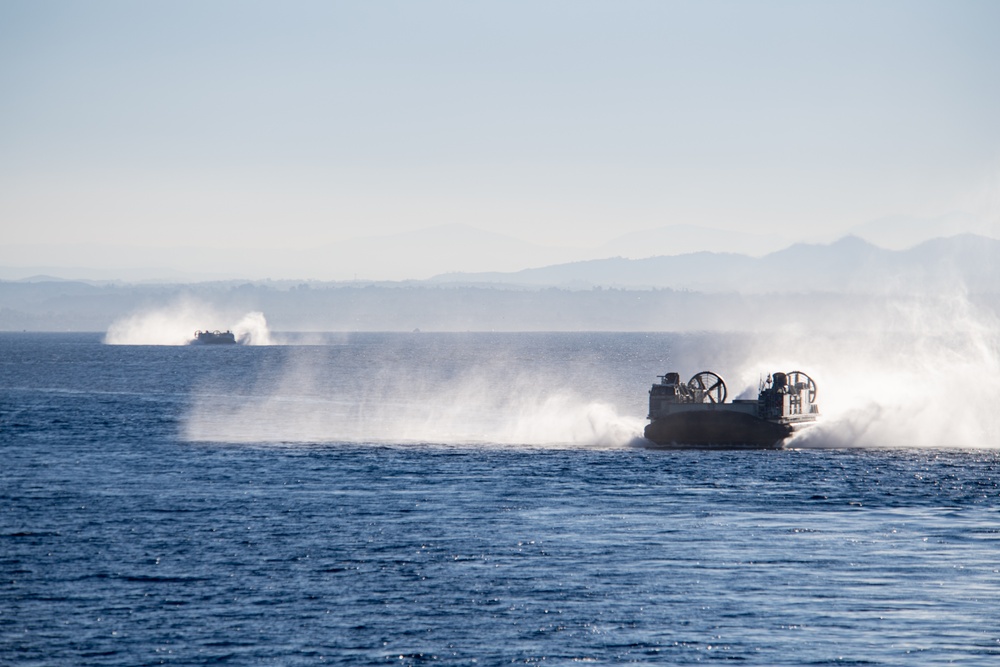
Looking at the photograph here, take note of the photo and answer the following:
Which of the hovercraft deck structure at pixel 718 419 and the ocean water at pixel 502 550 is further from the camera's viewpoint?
the hovercraft deck structure at pixel 718 419

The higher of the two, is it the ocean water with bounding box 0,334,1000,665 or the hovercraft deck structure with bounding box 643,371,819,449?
the hovercraft deck structure with bounding box 643,371,819,449

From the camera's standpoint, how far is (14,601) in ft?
125

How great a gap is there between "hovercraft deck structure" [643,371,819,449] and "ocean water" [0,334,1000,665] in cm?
173

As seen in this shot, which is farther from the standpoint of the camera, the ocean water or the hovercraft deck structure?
the hovercraft deck structure

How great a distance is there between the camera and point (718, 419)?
79750 mm

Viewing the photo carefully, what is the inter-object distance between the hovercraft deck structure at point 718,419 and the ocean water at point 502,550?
1.73 metres

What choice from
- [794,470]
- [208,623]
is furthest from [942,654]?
[794,470]

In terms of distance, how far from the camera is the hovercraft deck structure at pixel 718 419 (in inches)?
3120

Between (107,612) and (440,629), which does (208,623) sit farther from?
(440,629)

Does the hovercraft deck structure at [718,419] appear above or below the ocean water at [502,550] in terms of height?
above

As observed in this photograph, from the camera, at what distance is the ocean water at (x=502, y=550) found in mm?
33469

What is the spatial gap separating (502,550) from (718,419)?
122 ft

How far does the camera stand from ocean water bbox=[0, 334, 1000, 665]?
33.5 metres

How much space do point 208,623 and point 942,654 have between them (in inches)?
802
